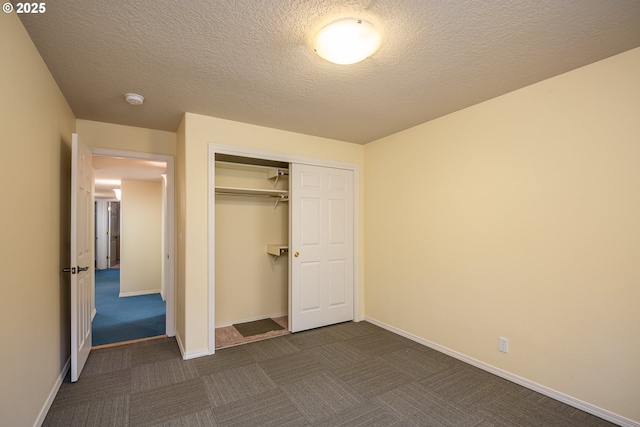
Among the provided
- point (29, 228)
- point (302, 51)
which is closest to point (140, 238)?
point (29, 228)

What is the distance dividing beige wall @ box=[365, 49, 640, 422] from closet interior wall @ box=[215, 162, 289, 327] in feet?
5.95

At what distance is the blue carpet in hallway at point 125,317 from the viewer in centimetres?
387

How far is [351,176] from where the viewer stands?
4379 mm

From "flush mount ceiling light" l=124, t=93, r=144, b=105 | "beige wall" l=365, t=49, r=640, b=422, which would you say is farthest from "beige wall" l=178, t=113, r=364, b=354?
"beige wall" l=365, t=49, r=640, b=422

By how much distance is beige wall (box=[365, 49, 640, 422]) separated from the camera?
211 centimetres

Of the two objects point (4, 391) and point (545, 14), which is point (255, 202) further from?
point (545, 14)

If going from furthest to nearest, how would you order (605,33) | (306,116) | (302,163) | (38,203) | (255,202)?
(255,202) → (302,163) → (306,116) → (38,203) → (605,33)

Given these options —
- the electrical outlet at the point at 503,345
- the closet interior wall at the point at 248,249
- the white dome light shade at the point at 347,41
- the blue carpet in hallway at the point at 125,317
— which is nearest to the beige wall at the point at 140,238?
the blue carpet in hallway at the point at 125,317

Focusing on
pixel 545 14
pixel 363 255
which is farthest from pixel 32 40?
pixel 363 255

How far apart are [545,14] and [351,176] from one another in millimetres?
2836

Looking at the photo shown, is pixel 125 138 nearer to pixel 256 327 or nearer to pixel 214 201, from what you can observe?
pixel 214 201

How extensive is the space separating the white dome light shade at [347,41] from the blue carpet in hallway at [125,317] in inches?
150

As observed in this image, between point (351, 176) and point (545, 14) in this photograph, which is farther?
point (351, 176)

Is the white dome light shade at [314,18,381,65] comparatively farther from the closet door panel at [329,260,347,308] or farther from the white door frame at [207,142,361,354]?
the closet door panel at [329,260,347,308]
